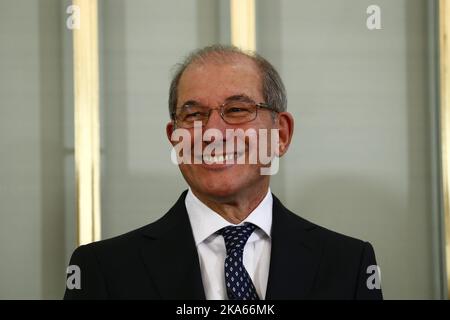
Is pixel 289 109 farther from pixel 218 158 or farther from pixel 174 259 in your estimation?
pixel 174 259

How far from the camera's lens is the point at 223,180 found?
119cm

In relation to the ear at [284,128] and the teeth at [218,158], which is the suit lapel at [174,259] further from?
the ear at [284,128]

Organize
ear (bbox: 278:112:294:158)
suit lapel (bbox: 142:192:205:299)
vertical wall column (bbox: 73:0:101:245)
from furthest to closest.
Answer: vertical wall column (bbox: 73:0:101:245), ear (bbox: 278:112:294:158), suit lapel (bbox: 142:192:205:299)

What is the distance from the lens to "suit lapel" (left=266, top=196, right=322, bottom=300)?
1.17 metres

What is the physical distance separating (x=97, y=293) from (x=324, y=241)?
462 millimetres

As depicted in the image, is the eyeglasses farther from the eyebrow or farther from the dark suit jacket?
the dark suit jacket

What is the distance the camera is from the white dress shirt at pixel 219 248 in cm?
118

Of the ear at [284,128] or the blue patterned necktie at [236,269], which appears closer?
the blue patterned necktie at [236,269]

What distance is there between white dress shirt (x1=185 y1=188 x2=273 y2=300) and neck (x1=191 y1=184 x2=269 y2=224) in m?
0.01

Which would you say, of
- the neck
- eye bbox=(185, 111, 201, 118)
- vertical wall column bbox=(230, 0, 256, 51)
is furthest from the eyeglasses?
vertical wall column bbox=(230, 0, 256, 51)

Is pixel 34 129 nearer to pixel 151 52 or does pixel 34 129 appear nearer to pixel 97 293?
pixel 151 52

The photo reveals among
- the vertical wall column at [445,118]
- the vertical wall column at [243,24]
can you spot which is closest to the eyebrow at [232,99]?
the vertical wall column at [243,24]

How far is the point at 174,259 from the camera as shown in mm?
1166

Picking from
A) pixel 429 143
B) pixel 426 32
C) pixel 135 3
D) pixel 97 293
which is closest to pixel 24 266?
pixel 97 293
